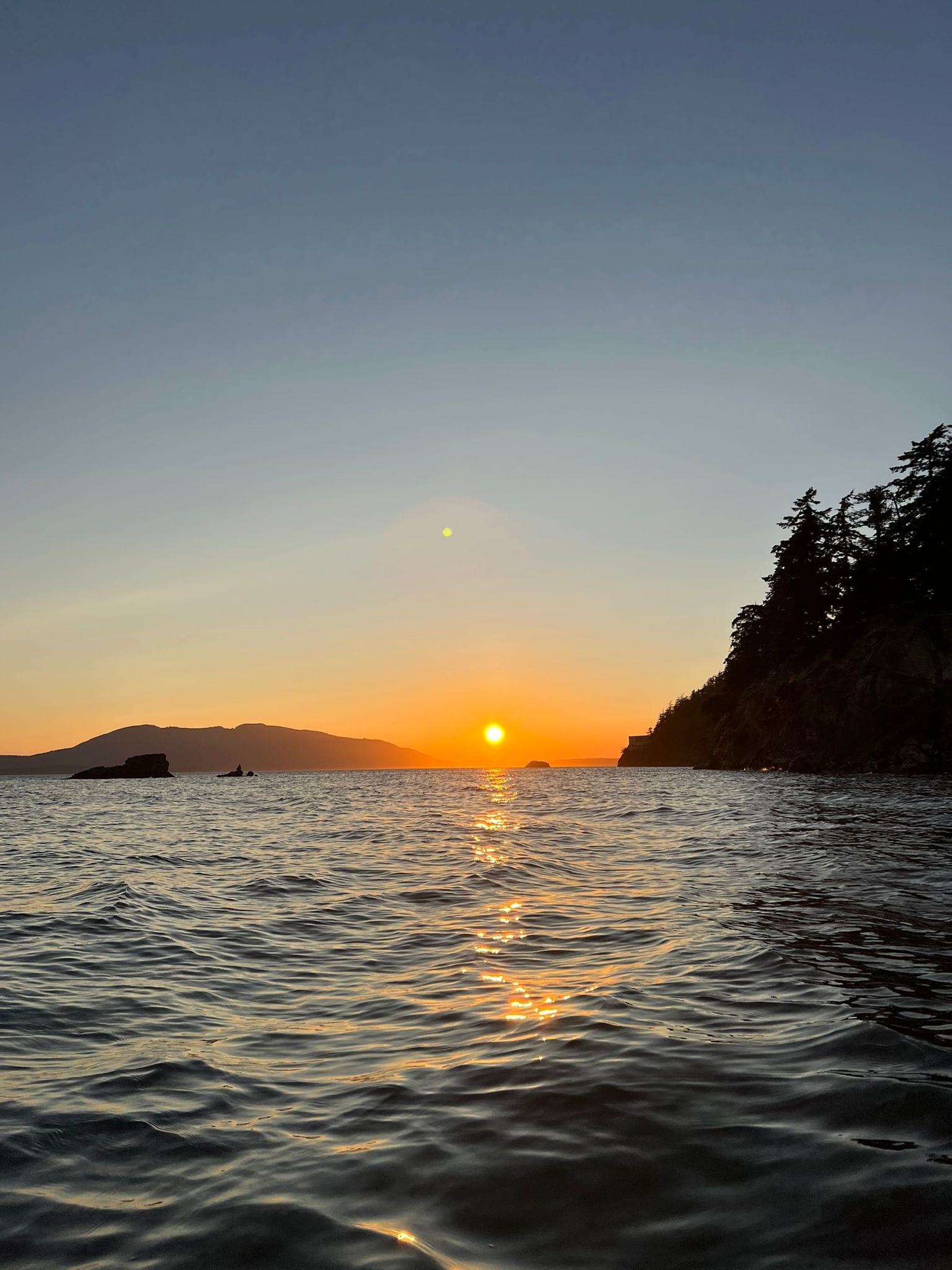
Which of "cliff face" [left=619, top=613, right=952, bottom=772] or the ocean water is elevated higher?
→ "cliff face" [left=619, top=613, right=952, bottom=772]

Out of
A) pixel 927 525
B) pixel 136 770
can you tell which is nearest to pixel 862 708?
pixel 927 525

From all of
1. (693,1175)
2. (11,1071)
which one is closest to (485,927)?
(11,1071)

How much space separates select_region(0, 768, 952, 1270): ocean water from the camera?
3.88 meters

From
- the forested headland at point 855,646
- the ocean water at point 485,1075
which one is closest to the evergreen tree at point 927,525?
the forested headland at point 855,646

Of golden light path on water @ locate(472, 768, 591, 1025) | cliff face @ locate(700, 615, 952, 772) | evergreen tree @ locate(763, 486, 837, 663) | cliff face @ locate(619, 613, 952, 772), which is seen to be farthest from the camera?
evergreen tree @ locate(763, 486, 837, 663)

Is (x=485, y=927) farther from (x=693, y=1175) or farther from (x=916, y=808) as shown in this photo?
(x=916, y=808)

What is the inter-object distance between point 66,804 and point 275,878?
44.8 meters

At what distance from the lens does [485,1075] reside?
609 centimetres

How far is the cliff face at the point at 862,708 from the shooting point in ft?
210

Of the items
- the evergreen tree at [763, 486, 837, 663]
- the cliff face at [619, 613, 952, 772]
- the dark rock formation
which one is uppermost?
the evergreen tree at [763, 486, 837, 663]

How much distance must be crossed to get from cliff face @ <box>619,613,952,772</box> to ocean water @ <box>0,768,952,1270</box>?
55711 mm

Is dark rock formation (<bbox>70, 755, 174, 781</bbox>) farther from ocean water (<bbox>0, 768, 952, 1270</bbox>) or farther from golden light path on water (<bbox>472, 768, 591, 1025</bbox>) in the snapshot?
ocean water (<bbox>0, 768, 952, 1270</bbox>)

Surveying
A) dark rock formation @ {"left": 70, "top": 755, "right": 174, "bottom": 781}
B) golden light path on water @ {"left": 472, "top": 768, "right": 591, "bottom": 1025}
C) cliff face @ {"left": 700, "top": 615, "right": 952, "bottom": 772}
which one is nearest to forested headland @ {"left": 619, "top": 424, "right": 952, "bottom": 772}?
cliff face @ {"left": 700, "top": 615, "right": 952, "bottom": 772}

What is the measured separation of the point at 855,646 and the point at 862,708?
7.82 m
